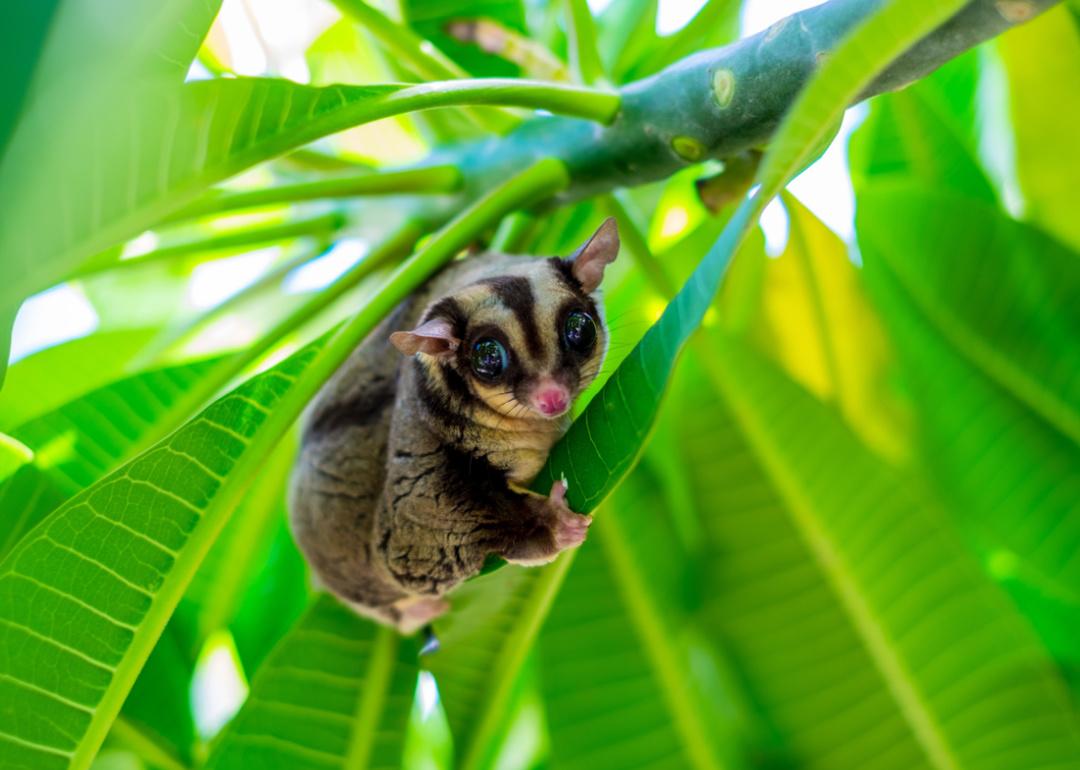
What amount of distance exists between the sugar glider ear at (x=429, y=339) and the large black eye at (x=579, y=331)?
0.21 metres

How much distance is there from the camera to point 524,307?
1915 mm

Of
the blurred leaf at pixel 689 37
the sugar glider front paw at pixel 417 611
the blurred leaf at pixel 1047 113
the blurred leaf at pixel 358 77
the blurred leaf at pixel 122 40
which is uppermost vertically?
the blurred leaf at pixel 358 77

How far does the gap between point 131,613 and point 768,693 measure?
1335 millimetres

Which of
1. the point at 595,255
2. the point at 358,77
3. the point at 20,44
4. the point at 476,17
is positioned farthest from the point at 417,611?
the point at 358,77

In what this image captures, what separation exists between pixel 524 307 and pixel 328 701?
91 cm

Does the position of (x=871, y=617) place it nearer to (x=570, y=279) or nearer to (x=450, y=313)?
(x=570, y=279)

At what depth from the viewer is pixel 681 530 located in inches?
94.5

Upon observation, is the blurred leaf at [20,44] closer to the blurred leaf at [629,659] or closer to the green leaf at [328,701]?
the green leaf at [328,701]

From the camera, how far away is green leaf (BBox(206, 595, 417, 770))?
80.3 inches

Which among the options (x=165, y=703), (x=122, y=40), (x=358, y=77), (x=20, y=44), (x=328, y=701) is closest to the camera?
(x=20, y=44)

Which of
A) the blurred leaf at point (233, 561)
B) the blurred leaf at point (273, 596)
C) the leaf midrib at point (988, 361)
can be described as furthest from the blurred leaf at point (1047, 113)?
the blurred leaf at point (273, 596)

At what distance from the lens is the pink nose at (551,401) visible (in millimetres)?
1794

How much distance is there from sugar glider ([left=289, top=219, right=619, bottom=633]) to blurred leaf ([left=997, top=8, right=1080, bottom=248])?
1008 mm

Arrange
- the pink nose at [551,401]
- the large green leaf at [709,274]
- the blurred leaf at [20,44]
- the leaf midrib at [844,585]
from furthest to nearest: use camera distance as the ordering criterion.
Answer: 1. the leaf midrib at [844,585]
2. the pink nose at [551,401]
3. the large green leaf at [709,274]
4. the blurred leaf at [20,44]
